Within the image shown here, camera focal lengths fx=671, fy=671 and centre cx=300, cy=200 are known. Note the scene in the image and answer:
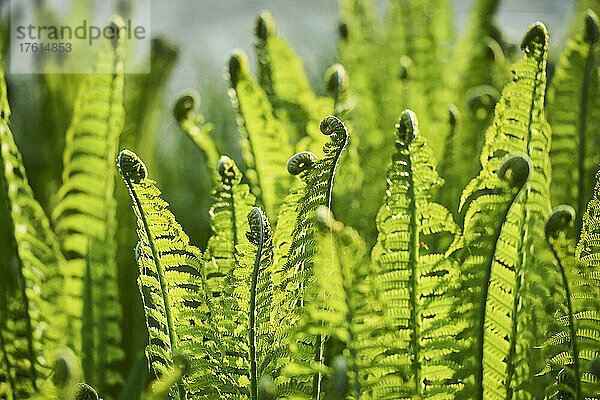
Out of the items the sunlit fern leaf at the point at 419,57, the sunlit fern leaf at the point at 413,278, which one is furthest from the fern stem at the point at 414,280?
the sunlit fern leaf at the point at 419,57

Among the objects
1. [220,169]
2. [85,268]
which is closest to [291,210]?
[220,169]

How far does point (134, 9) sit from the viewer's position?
725 millimetres

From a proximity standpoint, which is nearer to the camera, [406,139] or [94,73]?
[406,139]

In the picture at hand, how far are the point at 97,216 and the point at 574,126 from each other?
0.30 meters

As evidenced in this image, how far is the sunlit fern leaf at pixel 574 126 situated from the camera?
398 millimetres

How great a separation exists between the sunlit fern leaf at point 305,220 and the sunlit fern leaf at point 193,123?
3.1 inches

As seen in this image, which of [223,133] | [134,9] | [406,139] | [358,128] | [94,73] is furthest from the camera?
[223,133]

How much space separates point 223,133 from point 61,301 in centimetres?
54

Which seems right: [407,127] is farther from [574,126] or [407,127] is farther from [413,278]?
[574,126]

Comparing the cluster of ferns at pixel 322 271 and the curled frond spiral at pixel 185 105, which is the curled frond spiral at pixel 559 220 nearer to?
the cluster of ferns at pixel 322 271

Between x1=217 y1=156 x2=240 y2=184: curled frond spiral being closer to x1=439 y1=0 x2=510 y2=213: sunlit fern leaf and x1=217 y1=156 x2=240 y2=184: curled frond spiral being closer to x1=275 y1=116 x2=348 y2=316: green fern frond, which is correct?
x1=275 y1=116 x2=348 y2=316: green fern frond

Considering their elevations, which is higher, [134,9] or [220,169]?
[134,9]

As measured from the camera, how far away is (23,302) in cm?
35

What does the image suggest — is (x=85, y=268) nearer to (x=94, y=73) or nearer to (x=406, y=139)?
(x=94, y=73)
